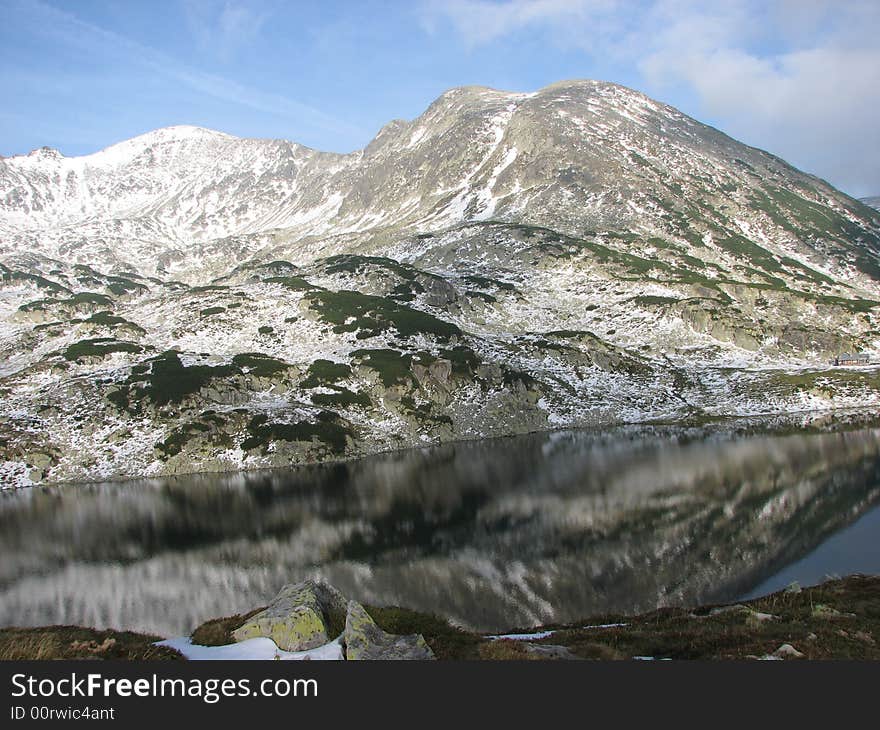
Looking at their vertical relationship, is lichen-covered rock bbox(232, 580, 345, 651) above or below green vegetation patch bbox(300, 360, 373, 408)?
below

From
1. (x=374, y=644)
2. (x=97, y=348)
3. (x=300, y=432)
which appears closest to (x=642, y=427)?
(x=300, y=432)

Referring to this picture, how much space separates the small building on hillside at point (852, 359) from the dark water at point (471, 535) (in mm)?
77755

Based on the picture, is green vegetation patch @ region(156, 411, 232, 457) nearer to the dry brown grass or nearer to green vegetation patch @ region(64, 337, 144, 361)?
green vegetation patch @ region(64, 337, 144, 361)

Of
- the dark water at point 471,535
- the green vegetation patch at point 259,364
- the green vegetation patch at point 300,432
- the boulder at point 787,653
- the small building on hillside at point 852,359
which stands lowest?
the dark water at point 471,535

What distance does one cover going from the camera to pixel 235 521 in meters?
75.8

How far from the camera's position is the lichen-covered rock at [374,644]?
657 inches

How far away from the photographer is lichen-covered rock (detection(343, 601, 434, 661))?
54.7 ft

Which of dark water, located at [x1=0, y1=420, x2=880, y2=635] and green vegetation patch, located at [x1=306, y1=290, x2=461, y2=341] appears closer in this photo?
dark water, located at [x1=0, y1=420, x2=880, y2=635]

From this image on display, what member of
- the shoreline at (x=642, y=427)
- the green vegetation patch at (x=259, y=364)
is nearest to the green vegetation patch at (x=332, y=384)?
the green vegetation patch at (x=259, y=364)

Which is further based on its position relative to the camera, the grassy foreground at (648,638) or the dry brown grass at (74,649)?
the grassy foreground at (648,638)

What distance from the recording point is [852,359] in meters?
170

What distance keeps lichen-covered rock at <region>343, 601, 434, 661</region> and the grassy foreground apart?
1.87 m

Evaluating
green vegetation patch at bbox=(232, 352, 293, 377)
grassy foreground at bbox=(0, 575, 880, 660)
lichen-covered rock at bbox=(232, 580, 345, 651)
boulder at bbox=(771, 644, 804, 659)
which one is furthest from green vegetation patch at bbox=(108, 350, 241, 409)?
boulder at bbox=(771, 644, 804, 659)

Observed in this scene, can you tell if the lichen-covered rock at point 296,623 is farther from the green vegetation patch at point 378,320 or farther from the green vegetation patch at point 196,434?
the green vegetation patch at point 378,320
